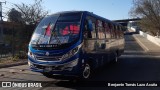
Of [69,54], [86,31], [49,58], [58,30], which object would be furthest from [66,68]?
[86,31]

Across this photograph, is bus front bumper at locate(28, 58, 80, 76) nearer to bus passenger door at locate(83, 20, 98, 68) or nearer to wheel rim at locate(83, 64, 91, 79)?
wheel rim at locate(83, 64, 91, 79)

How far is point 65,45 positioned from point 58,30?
0.94 m

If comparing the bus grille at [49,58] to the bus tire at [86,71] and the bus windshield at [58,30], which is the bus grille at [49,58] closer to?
the bus windshield at [58,30]

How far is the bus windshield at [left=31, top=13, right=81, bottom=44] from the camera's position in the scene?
10.1 meters

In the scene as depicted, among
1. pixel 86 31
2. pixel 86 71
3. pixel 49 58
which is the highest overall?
pixel 86 31

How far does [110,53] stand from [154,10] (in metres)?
48.2

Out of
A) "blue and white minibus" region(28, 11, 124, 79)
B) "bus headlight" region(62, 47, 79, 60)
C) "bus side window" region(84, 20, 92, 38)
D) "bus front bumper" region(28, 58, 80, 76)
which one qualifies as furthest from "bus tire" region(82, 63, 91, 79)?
"bus side window" region(84, 20, 92, 38)

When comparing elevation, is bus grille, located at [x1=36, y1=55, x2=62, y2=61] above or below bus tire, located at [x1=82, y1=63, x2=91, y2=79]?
above

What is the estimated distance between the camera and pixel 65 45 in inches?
386

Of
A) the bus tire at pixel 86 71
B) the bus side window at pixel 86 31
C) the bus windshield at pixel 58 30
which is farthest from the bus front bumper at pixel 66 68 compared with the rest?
the bus side window at pixel 86 31

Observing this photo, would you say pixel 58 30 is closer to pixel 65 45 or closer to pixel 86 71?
pixel 65 45

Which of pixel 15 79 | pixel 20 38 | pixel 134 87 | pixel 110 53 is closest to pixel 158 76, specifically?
pixel 134 87

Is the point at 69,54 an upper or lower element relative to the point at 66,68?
upper

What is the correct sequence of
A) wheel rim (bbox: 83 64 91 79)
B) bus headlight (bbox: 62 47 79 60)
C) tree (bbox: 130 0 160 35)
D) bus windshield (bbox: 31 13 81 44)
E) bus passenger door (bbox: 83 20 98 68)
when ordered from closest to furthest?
bus headlight (bbox: 62 47 79 60)
bus windshield (bbox: 31 13 81 44)
wheel rim (bbox: 83 64 91 79)
bus passenger door (bbox: 83 20 98 68)
tree (bbox: 130 0 160 35)
